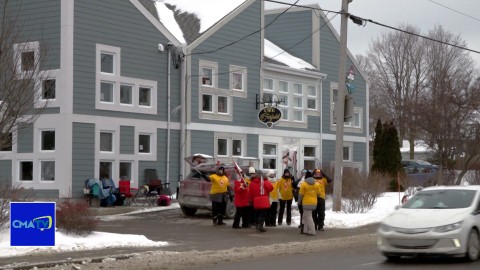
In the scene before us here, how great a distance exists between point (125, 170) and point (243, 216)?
1025 centimetres

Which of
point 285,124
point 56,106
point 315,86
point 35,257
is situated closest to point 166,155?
point 56,106

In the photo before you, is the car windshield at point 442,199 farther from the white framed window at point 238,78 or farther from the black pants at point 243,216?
the white framed window at point 238,78

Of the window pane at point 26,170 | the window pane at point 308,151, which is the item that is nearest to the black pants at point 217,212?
the window pane at point 26,170

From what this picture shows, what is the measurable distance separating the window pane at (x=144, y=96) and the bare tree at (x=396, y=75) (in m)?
36.2

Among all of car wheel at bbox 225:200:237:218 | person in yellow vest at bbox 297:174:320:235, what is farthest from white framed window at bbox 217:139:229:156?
person in yellow vest at bbox 297:174:320:235

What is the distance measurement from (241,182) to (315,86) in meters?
19.2

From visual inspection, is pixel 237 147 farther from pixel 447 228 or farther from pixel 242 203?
pixel 447 228

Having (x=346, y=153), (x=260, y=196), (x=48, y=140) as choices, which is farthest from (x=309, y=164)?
(x=260, y=196)

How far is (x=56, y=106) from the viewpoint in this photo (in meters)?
29.1

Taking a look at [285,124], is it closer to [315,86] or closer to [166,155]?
[315,86]

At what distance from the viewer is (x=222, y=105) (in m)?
35.5

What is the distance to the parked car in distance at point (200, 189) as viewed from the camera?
81.3 ft

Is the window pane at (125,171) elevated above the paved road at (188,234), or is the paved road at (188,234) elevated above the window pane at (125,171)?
the window pane at (125,171)

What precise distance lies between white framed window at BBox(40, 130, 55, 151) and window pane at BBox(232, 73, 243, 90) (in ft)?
31.6
